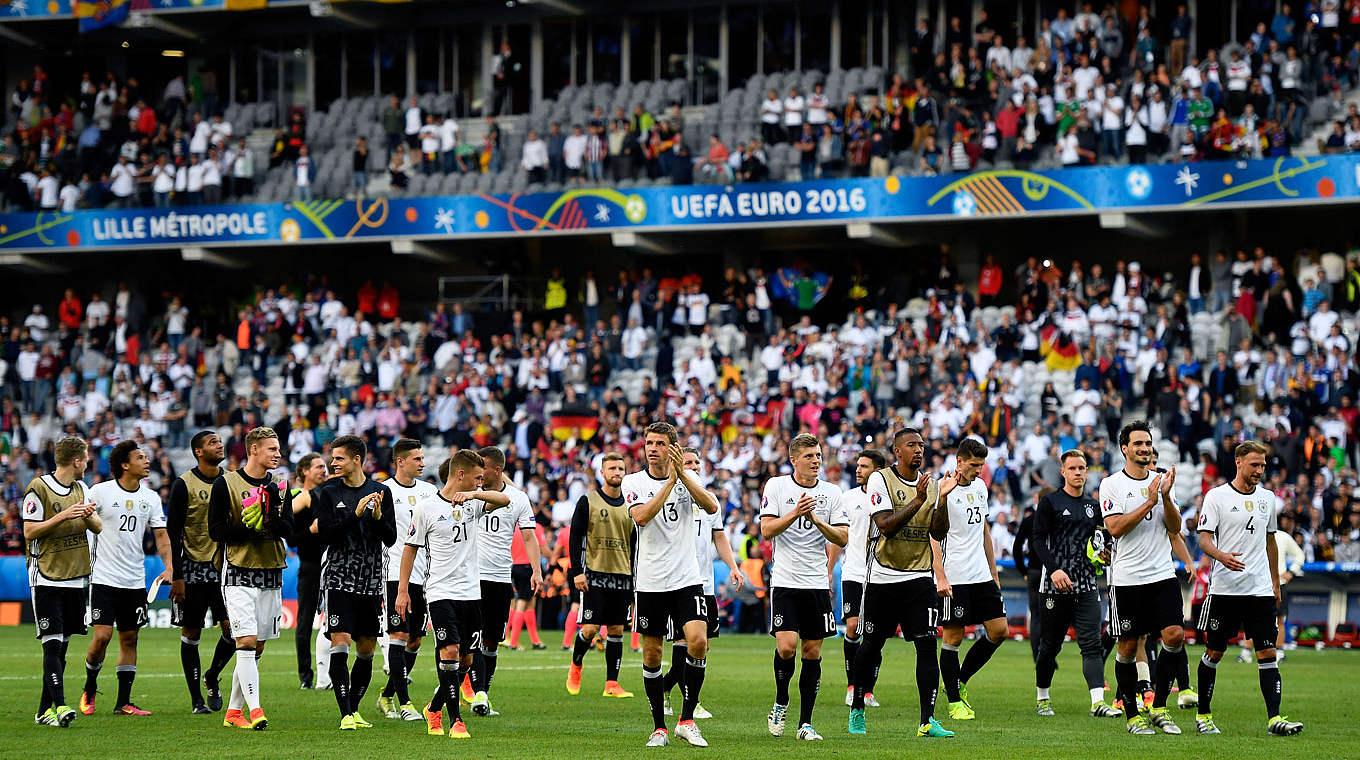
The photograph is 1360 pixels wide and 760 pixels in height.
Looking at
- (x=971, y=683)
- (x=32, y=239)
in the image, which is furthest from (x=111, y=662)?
(x=32, y=239)

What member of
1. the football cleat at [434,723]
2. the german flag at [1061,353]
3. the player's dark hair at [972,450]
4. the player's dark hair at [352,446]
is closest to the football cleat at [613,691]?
the football cleat at [434,723]

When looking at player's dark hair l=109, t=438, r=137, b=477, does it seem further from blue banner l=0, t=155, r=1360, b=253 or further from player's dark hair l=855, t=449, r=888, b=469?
blue banner l=0, t=155, r=1360, b=253

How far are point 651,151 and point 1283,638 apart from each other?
17.5 metres

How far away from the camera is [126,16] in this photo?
139 ft

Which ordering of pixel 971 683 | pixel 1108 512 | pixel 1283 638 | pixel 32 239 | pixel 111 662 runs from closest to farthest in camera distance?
pixel 1108 512 < pixel 971 683 < pixel 111 662 < pixel 1283 638 < pixel 32 239

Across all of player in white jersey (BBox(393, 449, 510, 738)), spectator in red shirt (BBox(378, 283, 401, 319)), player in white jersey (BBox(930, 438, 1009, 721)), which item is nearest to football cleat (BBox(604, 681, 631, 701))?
player in white jersey (BBox(930, 438, 1009, 721))

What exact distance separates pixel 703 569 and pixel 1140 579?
4448mm

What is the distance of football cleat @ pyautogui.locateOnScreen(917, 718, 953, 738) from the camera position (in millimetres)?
13062

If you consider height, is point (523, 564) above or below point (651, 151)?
below

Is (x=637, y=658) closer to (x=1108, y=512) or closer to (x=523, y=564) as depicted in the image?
(x=523, y=564)

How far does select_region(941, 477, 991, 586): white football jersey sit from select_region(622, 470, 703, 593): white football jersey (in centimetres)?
322

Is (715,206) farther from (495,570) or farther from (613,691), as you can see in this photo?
(495,570)

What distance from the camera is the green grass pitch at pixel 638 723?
39.7 feet

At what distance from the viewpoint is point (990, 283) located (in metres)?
35.0
